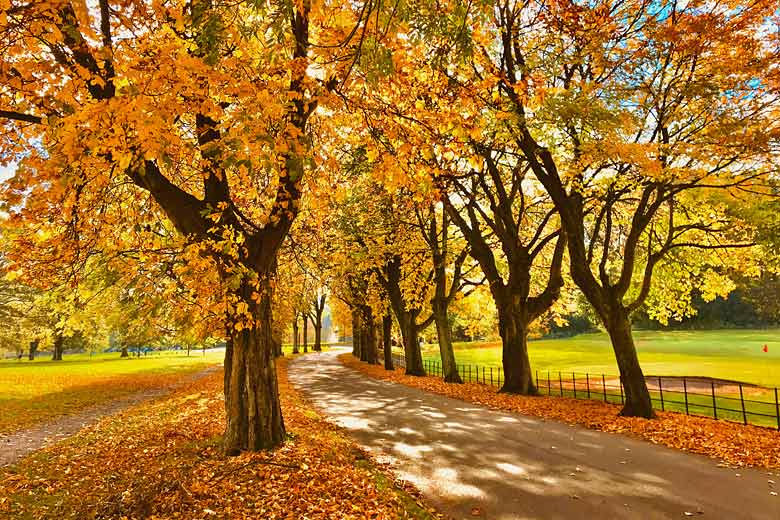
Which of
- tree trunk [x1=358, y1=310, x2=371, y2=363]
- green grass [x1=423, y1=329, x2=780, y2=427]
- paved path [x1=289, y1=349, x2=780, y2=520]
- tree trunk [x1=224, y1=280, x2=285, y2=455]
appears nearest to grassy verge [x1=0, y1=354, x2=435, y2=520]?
tree trunk [x1=224, y1=280, x2=285, y2=455]

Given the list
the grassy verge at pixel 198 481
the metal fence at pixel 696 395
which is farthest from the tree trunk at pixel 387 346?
the grassy verge at pixel 198 481

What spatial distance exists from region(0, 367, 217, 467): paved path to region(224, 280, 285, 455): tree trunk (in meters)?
4.84

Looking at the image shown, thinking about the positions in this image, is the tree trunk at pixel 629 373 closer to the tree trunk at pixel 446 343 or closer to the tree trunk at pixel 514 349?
the tree trunk at pixel 514 349

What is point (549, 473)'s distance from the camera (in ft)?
25.2

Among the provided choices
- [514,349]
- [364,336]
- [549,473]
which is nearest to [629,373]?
[514,349]

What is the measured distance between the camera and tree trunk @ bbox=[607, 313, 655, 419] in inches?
488

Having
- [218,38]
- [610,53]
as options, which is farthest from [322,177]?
[610,53]

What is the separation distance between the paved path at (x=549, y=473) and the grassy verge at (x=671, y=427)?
0.61 metres

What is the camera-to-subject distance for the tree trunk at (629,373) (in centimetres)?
1239

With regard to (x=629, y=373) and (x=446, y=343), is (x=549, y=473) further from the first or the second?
(x=446, y=343)

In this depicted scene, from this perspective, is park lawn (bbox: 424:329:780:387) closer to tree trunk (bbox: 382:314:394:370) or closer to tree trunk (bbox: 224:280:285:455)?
tree trunk (bbox: 382:314:394:370)

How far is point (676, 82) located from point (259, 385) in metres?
11.9

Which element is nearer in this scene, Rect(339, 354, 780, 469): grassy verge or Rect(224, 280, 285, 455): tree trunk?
Rect(224, 280, 285, 455): tree trunk

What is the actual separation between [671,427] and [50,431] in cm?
1650
